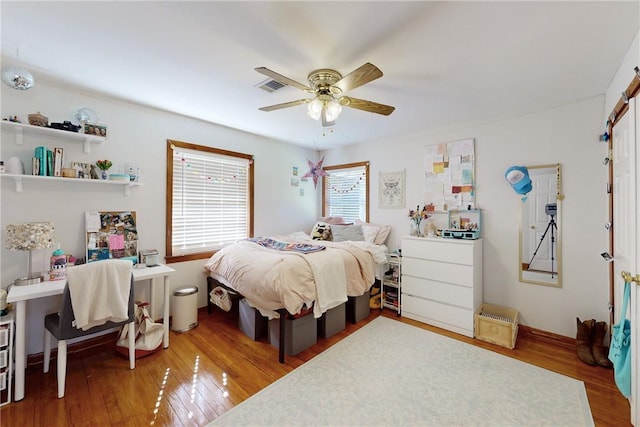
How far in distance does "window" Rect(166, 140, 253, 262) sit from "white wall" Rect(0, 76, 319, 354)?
3.9 inches

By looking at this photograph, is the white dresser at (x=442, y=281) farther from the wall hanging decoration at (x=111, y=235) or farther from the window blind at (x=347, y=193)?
the wall hanging decoration at (x=111, y=235)

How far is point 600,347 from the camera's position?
232 centimetres

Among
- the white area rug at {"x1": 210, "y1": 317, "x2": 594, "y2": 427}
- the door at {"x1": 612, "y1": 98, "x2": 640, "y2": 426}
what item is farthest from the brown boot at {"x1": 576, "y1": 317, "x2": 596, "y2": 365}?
the white area rug at {"x1": 210, "y1": 317, "x2": 594, "y2": 427}

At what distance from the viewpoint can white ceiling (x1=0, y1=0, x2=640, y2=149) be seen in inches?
57.9

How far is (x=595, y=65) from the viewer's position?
196 cm

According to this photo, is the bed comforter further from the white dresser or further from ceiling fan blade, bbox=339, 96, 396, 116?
ceiling fan blade, bbox=339, 96, 396, 116

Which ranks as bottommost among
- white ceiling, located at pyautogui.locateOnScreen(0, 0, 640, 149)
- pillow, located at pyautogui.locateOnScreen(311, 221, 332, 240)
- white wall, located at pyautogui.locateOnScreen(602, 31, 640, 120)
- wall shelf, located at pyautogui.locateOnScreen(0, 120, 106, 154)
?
pillow, located at pyautogui.locateOnScreen(311, 221, 332, 240)

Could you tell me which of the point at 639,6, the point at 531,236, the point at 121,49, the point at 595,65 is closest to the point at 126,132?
the point at 121,49

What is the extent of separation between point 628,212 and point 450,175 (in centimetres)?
176

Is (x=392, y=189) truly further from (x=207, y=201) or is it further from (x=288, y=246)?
(x=207, y=201)

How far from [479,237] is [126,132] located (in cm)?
419

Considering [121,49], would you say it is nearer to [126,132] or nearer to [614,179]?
[126,132]

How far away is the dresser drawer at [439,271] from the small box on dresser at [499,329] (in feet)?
1.28

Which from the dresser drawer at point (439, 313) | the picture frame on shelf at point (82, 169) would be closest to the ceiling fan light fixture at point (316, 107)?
the picture frame on shelf at point (82, 169)
